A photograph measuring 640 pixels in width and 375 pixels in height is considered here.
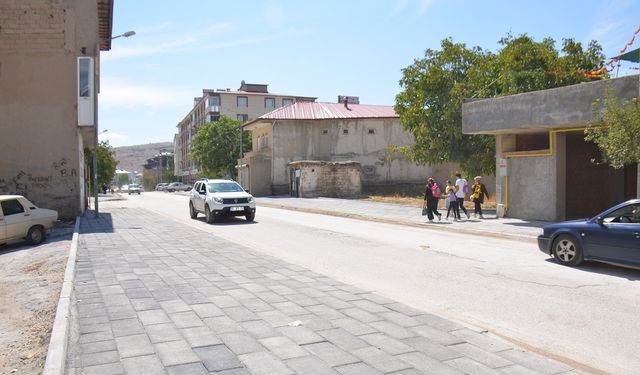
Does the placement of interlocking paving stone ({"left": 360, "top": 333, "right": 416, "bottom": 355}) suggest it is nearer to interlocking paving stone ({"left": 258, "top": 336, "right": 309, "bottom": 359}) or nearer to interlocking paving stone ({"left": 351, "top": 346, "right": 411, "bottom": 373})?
interlocking paving stone ({"left": 351, "top": 346, "right": 411, "bottom": 373})

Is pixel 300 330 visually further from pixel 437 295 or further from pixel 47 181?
pixel 47 181

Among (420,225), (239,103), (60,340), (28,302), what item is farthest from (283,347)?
(239,103)

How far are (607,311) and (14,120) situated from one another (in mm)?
22268

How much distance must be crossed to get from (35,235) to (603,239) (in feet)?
48.4

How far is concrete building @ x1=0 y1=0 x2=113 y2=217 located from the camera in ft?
68.4

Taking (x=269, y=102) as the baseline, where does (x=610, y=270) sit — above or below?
below

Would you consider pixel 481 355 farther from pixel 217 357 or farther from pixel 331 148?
pixel 331 148

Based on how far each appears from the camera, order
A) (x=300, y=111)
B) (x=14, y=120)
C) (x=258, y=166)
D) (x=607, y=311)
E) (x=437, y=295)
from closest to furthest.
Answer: (x=607, y=311) < (x=437, y=295) < (x=14, y=120) < (x=258, y=166) < (x=300, y=111)

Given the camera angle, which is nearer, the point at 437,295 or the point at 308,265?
the point at 437,295

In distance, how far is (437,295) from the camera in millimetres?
7027

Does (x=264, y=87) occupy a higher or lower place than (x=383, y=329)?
higher

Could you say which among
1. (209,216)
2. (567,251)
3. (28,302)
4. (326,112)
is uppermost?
(326,112)

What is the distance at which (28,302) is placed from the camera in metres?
7.54

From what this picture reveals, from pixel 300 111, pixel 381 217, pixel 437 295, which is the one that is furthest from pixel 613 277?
pixel 300 111
